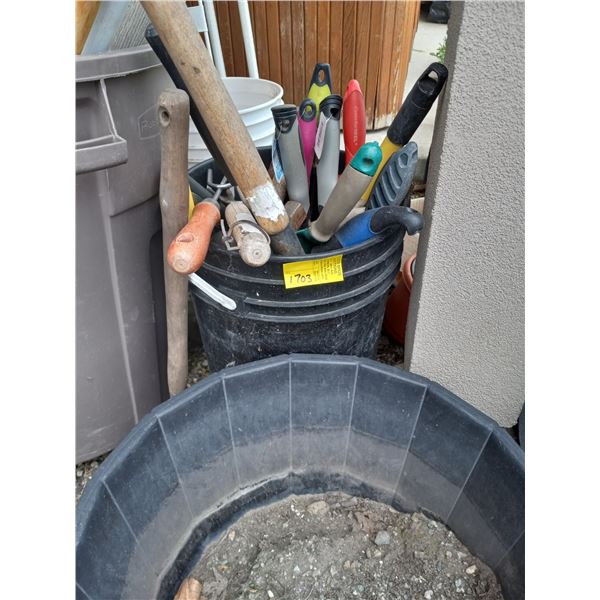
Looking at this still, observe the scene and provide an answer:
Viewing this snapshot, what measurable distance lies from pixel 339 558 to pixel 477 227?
570 millimetres

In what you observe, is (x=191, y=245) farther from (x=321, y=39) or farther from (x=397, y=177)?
(x=321, y=39)

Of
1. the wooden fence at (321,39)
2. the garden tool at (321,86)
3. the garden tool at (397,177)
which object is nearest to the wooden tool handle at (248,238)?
the garden tool at (397,177)

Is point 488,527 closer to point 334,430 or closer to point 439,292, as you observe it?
point 334,430

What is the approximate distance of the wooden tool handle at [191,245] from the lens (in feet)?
2.38

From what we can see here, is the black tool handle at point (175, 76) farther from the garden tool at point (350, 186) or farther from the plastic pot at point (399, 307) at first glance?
the plastic pot at point (399, 307)

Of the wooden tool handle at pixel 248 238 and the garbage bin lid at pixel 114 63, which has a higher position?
the garbage bin lid at pixel 114 63

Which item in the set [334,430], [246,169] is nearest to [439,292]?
[334,430]

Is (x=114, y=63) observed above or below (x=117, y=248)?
above

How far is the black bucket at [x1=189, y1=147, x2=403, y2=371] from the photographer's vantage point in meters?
0.86

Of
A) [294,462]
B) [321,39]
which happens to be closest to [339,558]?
[294,462]

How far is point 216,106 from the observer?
725 mm

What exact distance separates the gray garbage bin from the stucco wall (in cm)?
46

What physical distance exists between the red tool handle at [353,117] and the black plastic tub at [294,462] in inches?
15.9

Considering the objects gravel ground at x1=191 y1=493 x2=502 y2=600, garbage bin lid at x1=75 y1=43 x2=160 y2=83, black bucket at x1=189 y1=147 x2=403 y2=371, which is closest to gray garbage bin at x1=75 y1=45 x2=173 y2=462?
garbage bin lid at x1=75 y1=43 x2=160 y2=83
